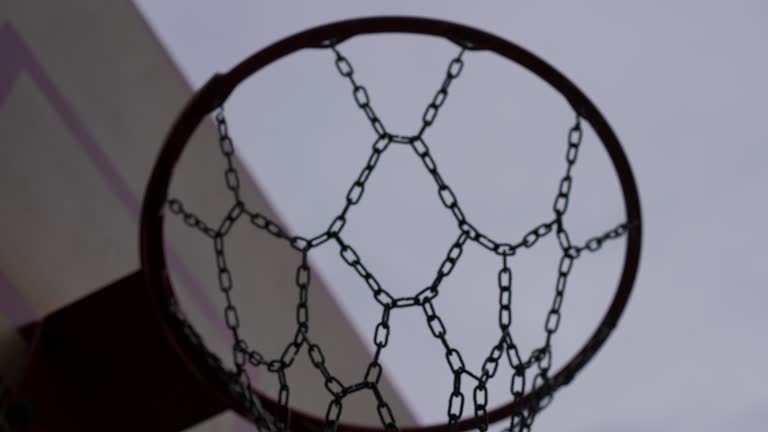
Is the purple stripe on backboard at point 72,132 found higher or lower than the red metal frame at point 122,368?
higher

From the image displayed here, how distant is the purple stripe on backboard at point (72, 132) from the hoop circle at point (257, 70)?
261mm

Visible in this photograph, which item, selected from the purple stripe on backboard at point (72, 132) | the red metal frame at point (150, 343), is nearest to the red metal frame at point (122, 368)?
the red metal frame at point (150, 343)

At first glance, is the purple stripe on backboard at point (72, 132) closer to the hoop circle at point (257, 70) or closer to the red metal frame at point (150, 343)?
the red metal frame at point (150, 343)

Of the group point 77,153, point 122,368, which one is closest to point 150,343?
point 122,368

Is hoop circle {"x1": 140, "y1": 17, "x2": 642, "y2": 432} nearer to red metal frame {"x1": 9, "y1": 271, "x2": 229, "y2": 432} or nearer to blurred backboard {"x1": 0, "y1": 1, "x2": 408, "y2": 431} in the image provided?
red metal frame {"x1": 9, "y1": 271, "x2": 229, "y2": 432}

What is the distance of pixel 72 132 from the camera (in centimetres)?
206

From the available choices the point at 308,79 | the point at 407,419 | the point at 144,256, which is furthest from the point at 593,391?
the point at 144,256

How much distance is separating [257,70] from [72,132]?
1.68 ft

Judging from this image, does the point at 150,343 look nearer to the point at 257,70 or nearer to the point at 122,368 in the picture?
the point at 122,368

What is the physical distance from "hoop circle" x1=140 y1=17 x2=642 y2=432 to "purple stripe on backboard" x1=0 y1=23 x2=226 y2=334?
0.86ft

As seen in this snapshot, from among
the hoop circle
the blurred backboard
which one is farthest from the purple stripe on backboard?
the hoop circle

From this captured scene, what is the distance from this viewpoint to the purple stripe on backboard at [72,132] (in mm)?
1906

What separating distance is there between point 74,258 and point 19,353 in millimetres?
284

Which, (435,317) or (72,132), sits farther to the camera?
(72,132)
